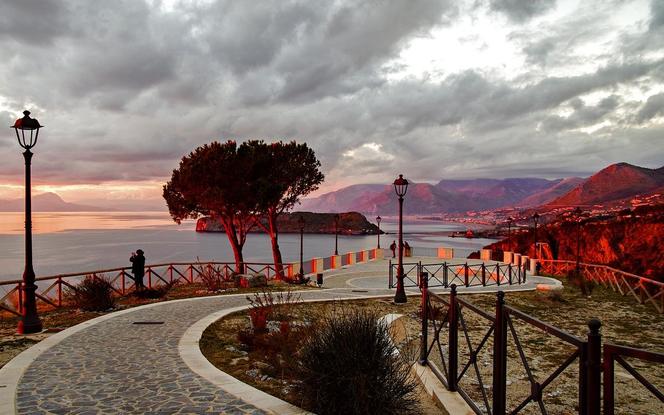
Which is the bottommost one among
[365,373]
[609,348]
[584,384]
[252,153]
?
[365,373]

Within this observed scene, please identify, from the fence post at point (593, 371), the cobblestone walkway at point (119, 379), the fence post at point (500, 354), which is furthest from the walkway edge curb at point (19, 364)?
the fence post at point (593, 371)

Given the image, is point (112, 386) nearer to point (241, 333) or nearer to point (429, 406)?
point (241, 333)

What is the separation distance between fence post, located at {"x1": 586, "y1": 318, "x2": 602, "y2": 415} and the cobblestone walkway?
363 cm

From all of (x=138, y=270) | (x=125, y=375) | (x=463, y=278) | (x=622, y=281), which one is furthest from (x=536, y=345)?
(x=138, y=270)

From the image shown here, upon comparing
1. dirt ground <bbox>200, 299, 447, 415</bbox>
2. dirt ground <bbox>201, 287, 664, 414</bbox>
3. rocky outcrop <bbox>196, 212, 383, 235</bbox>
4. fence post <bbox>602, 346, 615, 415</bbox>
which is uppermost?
fence post <bbox>602, 346, 615, 415</bbox>

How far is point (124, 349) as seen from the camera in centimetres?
858

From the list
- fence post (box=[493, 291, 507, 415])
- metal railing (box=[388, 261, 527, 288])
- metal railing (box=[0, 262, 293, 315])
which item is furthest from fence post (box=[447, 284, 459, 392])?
metal railing (box=[388, 261, 527, 288])

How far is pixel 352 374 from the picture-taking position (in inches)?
199

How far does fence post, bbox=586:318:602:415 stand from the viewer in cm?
334

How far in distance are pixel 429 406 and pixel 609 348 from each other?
339cm

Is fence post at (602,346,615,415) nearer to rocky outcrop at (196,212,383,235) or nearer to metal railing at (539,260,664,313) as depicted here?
metal railing at (539,260,664,313)

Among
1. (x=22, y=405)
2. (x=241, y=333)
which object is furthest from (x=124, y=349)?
(x=22, y=405)

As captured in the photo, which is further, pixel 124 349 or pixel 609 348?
pixel 124 349

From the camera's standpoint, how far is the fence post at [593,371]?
3.34m
